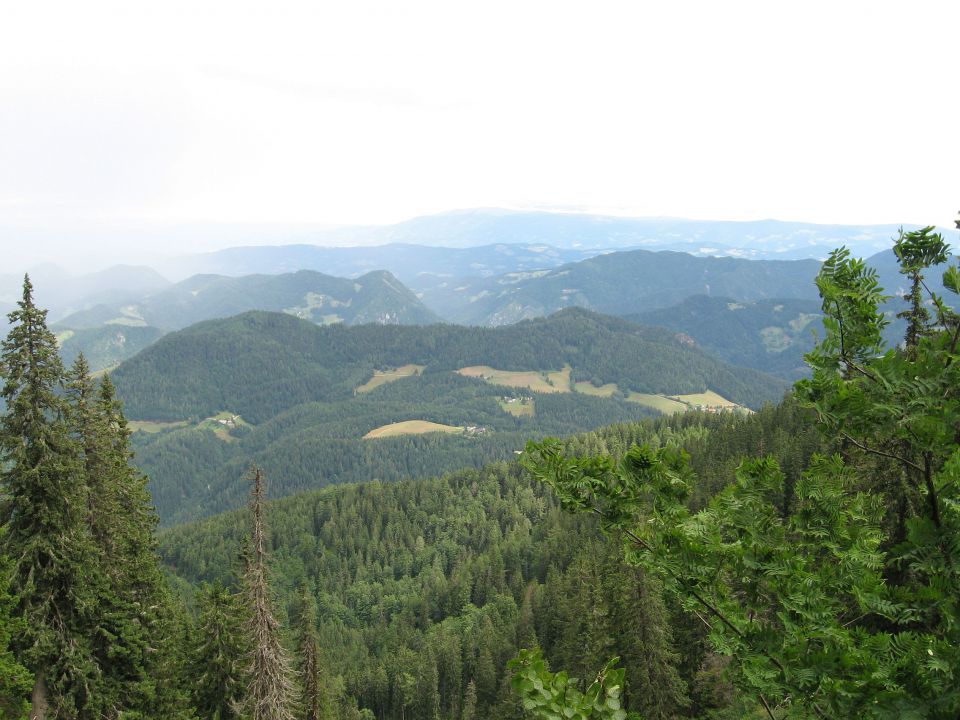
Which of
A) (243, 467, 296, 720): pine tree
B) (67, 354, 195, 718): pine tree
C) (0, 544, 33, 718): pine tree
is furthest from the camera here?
(243, 467, 296, 720): pine tree

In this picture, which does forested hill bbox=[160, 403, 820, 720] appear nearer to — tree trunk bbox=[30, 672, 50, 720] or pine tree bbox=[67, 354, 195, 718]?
pine tree bbox=[67, 354, 195, 718]

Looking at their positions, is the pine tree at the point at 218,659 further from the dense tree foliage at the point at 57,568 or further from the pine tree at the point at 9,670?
the pine tree at the point at 9,670

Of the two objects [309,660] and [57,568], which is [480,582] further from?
[57,568]

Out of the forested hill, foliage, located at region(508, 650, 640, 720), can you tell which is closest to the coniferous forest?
foliage, located at region(508, 650, 640, 720)

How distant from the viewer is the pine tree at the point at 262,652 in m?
21.0

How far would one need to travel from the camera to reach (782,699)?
16.9 feet

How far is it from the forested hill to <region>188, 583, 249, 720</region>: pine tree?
6.82 ft

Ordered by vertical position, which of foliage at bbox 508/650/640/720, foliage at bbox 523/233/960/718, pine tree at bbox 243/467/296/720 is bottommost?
pine tree at bbox 243/467/296/720

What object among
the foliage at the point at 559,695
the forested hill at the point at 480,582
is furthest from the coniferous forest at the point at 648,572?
the forested hill at the point at 480,582

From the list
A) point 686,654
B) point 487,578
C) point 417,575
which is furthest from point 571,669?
point 417,575

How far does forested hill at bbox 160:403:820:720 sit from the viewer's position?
32562 millimetres

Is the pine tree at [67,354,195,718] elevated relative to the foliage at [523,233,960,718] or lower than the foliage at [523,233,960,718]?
lower

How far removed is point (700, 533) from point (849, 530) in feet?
4.74

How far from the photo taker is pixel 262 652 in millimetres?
21188
